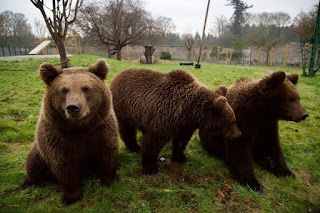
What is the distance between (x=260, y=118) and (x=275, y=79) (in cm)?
70

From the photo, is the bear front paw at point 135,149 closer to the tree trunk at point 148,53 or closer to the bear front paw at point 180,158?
the bear front paw at point 180,158

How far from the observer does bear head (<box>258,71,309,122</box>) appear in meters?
3.51

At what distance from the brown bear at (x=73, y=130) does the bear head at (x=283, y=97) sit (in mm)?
2467

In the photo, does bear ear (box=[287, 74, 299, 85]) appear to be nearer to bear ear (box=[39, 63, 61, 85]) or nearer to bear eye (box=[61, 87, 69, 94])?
bear eye (box=[61, 87, 69, 94])

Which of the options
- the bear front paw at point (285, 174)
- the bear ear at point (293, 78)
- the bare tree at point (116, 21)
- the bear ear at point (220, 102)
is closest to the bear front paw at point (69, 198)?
the bear ear at point (220, 102)

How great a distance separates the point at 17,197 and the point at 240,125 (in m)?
3.62

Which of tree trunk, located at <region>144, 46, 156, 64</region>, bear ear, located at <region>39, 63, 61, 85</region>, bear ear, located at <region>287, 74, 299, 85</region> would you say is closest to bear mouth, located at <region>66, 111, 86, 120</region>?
bear ear, located at <region>39, 63, 61, 85</region>

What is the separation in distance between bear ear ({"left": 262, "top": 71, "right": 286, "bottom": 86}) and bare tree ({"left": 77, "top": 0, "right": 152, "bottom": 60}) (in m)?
28.2

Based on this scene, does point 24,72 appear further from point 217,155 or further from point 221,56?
point 221,56

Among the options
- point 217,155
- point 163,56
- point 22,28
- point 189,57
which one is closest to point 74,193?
point 217,155

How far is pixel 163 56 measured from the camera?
36.3 meters

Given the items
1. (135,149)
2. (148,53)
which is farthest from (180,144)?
(148,53)

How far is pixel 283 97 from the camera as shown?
11.6ft

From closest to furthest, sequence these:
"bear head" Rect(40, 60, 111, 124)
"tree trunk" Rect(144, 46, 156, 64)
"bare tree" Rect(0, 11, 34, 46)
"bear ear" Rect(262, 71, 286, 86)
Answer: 1. "bear head" Rect(40, 60, 111, 124)
2. "bear ear" Rect(262, 71, 286, 86)
3. "tree trunk" Rect(144, 46, 156, 64)
4. "bare tree" Rect(0, 11, 34, 46)
